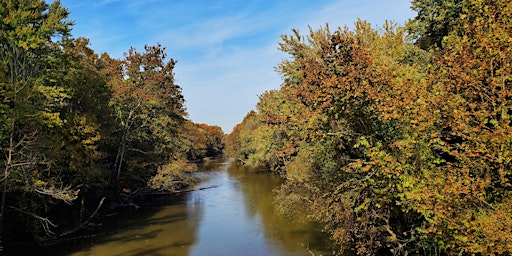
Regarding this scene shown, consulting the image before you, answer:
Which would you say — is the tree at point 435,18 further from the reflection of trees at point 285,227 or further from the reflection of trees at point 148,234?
the reflection of trees at point 148,234

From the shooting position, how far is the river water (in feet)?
57.3

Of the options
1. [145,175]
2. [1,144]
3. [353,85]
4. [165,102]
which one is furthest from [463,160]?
[165,102]

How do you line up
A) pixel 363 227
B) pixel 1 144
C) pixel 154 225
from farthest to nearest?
1. pixel 154 225
2. pixel 1 144
3. pixel 363 227

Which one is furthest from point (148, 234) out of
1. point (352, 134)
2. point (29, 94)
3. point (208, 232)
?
point (352, 134)

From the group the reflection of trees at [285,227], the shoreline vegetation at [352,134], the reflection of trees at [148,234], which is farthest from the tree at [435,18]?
the reflection of trees at [148,234]

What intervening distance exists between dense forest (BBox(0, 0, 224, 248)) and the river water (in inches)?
92.8

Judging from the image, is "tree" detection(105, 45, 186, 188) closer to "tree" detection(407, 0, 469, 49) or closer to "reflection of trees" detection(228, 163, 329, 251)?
"reflection of trees" detection(228, 163, 329, 251)

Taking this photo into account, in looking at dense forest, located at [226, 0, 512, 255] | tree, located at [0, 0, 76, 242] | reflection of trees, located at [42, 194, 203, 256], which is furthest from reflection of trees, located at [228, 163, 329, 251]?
tree, located at [0, 0, 76, 242]

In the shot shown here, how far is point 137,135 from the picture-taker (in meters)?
30.7

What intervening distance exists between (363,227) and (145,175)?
2256cm

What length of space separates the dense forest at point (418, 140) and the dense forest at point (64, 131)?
1118 centimetres

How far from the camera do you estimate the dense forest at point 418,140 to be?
7.46m

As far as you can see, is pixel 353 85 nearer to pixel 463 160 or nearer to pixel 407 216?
pixel 463 160

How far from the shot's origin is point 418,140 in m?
8.94
